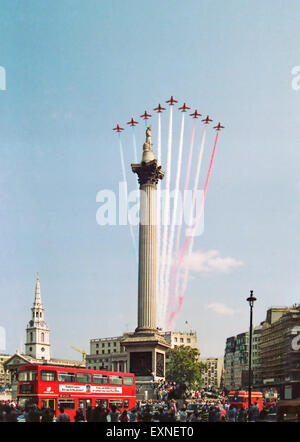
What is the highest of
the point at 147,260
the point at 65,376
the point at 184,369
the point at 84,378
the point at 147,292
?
the point at 147,260

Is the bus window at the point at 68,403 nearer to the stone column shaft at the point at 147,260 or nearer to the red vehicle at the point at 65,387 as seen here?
the red vehicle at the point at 65,387

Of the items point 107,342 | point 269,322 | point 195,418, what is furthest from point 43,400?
point 107,342

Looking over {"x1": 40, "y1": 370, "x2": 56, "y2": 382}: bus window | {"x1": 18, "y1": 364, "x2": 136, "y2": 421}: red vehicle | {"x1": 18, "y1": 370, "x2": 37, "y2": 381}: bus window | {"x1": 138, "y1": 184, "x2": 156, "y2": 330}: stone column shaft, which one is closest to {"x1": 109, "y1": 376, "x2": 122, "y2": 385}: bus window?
{"x1": 18, "y1": 364, "x2": 136, "y2": 421}: red vehicle

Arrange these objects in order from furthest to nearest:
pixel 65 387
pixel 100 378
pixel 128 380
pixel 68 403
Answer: pixel 128 380, pixel 100 378, pixel 68 403, pixel 65 387

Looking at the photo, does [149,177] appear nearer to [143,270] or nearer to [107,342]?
[143,270]

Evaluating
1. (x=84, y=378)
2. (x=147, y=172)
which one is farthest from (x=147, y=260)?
(x=84, y=378)

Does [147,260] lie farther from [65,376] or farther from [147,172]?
[65,376]
